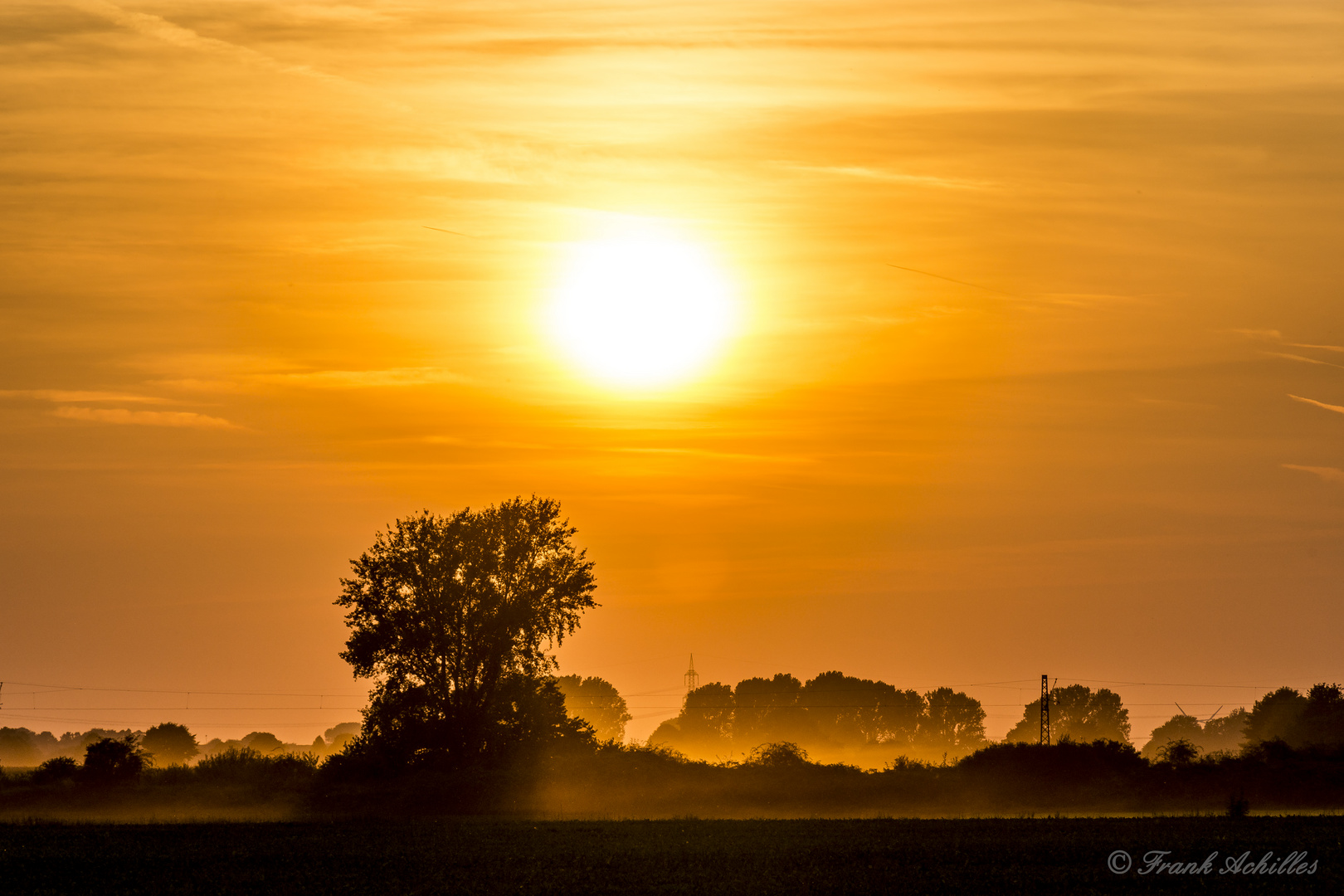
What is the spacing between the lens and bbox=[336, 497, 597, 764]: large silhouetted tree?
3285 inches

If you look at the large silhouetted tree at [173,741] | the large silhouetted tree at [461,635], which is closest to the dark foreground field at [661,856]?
the large silhouetted tree at [461,635]

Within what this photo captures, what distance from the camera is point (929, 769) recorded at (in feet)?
294

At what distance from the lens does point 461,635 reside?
84812 millimetres

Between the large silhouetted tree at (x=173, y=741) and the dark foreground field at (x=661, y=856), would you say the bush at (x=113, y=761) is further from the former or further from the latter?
the large silhouetted tree at (x=173, y=741)

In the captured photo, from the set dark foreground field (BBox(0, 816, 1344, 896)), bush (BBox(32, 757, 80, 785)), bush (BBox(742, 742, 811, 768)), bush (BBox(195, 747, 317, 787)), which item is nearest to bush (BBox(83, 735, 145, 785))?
bush (BBox(32, 757, 80, 785))

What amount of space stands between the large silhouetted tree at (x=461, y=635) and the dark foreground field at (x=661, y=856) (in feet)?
75.6

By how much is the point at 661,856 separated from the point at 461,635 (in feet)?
134

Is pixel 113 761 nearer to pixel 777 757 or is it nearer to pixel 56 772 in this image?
pixel 56 772

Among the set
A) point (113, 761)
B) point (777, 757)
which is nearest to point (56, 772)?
point (113, 761)

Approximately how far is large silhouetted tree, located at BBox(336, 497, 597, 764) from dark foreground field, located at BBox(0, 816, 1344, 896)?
2304 cm

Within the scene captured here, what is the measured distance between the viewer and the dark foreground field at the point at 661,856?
38.9 metres

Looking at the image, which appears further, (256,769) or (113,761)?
(256,769)

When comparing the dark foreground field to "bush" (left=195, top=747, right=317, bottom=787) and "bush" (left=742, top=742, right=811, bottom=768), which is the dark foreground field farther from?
"bush" (left=742, top=742, right=811, bottom=768)

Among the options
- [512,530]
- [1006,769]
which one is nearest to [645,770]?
[512,530]
